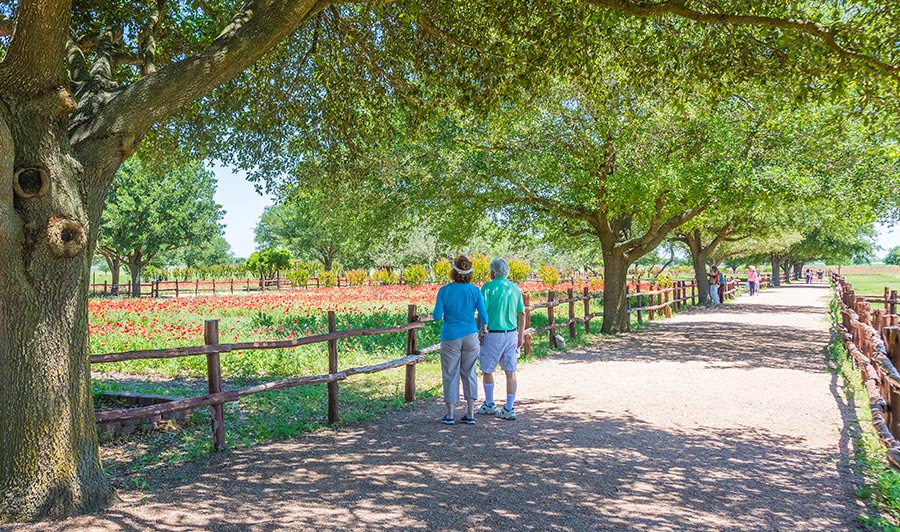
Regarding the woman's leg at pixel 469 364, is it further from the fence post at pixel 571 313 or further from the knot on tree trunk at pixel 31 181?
the fence post at pixel 571 313

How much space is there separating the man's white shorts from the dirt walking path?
0.69 m

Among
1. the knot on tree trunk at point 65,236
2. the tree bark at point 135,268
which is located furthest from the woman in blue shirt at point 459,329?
the tree bark at point 135,268

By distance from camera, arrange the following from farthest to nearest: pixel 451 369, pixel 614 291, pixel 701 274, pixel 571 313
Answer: pixel 701 274 < pixel 614 291 < pixel 571 313 < pixel 451 369

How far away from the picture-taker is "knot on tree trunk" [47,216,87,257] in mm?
4383

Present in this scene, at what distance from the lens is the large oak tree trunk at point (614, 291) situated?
17.5 metres

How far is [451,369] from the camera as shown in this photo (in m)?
7.40

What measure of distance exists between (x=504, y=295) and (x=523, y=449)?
187 centimetres

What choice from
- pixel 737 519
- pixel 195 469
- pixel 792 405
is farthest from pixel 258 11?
pixel 792 405

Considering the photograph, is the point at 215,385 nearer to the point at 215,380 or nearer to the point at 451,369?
the point at 215,380

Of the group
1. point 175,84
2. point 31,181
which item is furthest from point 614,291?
point 31,181

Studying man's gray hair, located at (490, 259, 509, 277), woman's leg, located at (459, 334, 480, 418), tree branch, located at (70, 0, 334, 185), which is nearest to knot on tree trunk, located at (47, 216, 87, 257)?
tree branch, located at (70, 0, 334, 185)

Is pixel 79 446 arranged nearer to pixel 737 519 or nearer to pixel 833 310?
pixel 737 519

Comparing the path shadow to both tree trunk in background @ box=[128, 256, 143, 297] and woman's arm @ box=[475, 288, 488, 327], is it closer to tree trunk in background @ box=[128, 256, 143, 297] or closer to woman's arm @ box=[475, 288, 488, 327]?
woman's arm @ box=[475, 288, 488, 327]

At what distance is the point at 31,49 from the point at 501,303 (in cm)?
505
